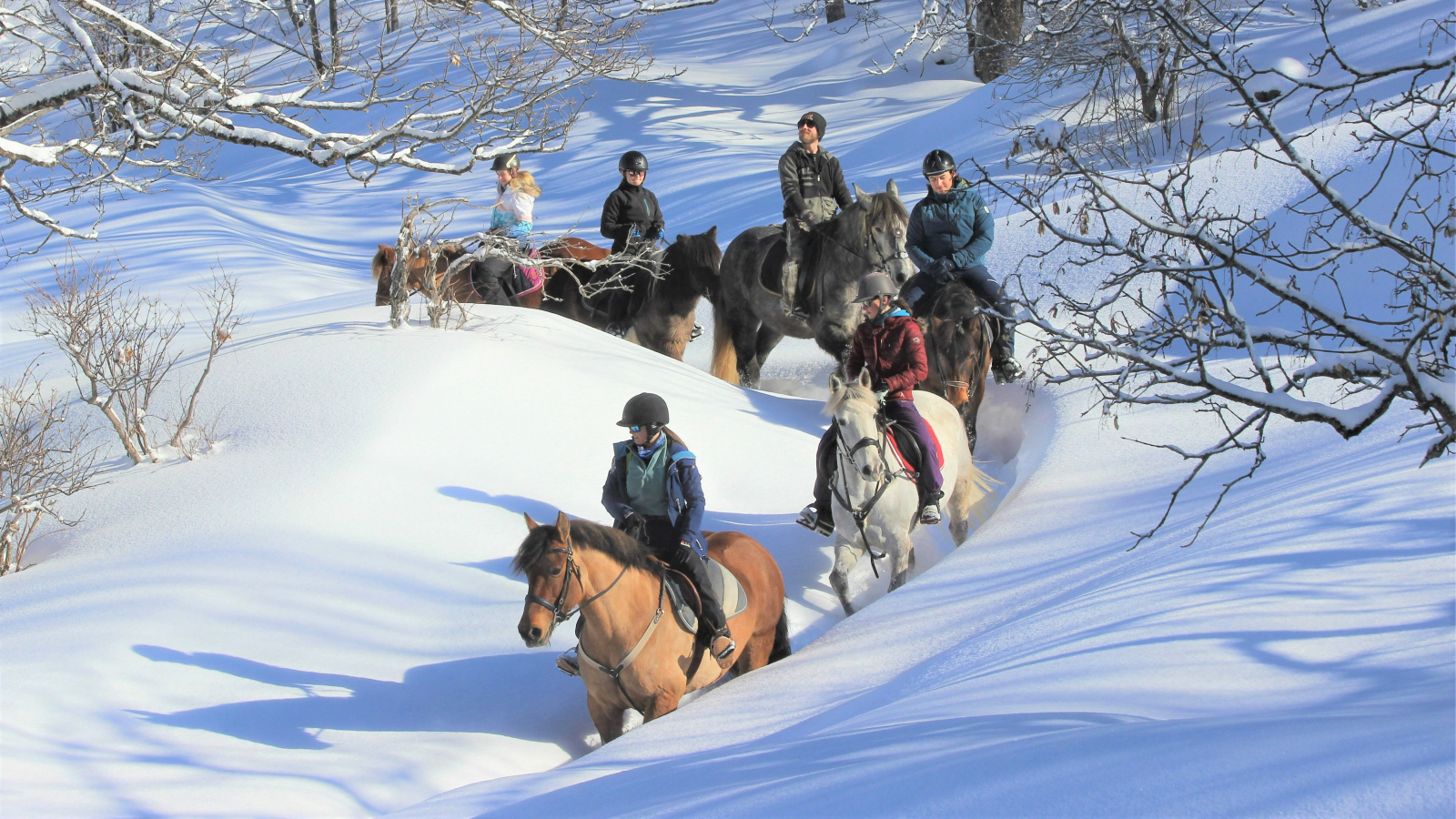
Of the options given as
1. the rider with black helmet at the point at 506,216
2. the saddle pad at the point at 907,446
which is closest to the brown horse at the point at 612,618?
the saddle pad at the point at 907,446

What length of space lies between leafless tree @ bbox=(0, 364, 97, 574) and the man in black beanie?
678 centimetres

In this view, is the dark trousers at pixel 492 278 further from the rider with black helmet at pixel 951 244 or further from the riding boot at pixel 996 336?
the riding boot at pixel 996 336

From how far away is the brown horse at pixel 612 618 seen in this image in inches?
215

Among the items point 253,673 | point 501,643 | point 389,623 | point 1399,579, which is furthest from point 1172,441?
point 253,673

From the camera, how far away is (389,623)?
671 cm

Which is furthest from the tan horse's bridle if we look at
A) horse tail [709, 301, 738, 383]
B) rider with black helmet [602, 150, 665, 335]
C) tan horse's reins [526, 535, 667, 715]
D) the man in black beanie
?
rider with black helmet [602, 150, 665, 335]

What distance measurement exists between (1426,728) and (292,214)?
83.2 ft

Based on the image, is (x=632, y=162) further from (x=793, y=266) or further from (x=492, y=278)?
(x=793, y=266)

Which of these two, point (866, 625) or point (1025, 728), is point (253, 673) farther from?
point (1025, 728)

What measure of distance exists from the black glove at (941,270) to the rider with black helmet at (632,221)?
3.29 meters

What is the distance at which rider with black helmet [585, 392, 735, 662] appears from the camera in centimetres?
639

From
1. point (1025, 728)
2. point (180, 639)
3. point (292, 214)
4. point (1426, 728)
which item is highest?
point (292, 214)

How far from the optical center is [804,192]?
12.2m

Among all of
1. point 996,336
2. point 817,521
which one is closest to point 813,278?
point 996,336
